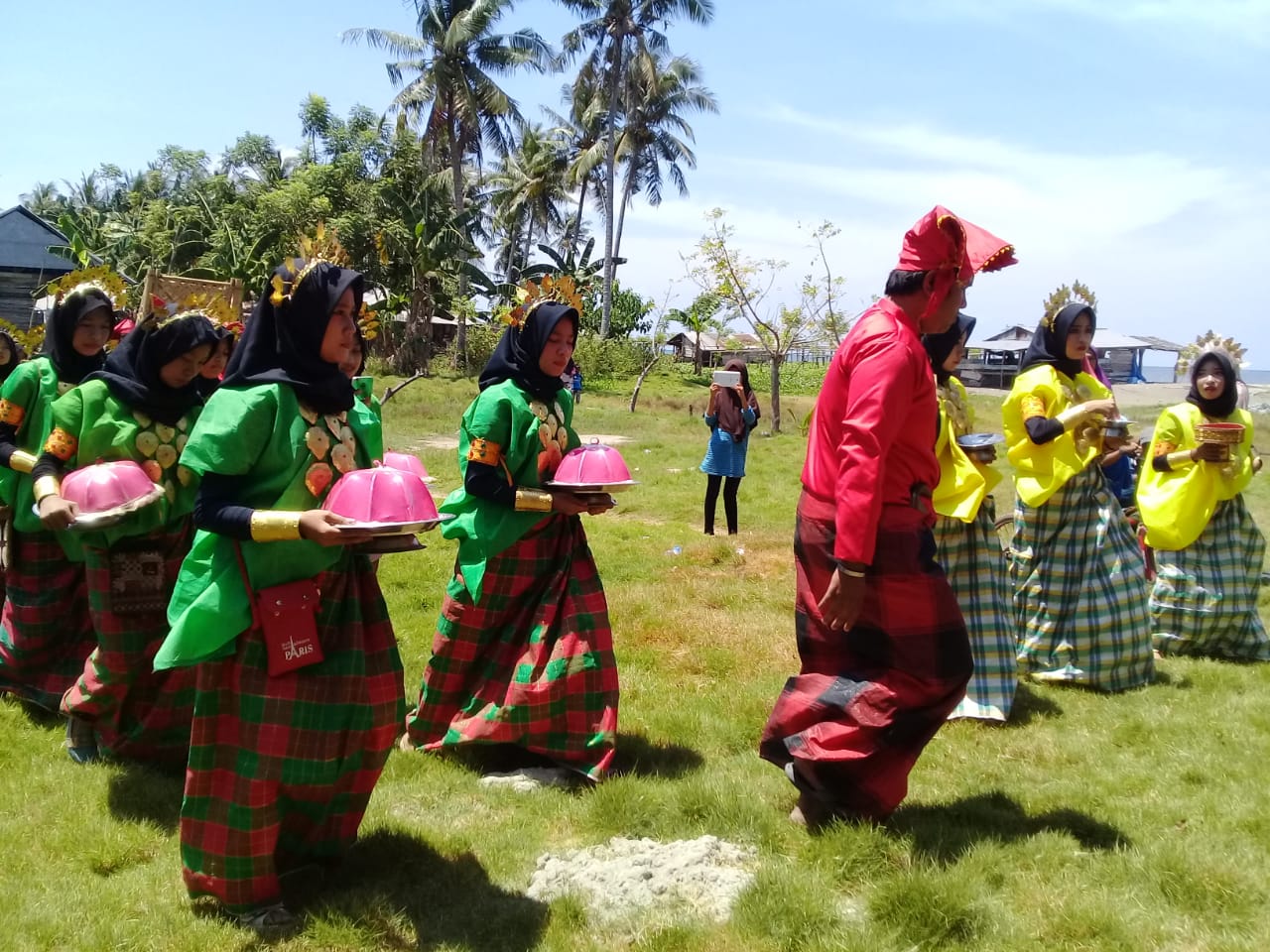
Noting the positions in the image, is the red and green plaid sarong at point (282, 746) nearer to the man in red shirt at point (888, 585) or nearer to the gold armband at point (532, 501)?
the gold armband at point (532, 501)

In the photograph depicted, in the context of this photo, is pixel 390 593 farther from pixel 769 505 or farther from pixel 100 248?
pixel 100 248

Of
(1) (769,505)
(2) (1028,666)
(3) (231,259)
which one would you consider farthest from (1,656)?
(3) (231,259)

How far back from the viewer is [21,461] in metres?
5.04

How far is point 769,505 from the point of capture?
13359 mm

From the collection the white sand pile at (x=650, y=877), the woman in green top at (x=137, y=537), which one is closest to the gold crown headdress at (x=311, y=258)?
the woman in green top at (x=137, y=537)

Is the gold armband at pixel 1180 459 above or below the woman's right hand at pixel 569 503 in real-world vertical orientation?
above

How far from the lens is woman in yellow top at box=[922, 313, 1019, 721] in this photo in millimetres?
5449

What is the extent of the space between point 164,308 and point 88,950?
263 cm

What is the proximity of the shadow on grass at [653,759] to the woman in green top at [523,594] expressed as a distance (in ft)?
0.66

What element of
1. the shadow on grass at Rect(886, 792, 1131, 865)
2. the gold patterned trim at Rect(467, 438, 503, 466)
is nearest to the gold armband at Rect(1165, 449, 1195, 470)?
the shadow on grass at Rect(886, 792, 1131, 865)

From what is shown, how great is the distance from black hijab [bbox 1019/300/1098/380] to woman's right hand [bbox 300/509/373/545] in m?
4.63

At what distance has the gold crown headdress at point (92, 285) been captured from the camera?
5.18m

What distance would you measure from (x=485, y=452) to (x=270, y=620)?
5.21ft

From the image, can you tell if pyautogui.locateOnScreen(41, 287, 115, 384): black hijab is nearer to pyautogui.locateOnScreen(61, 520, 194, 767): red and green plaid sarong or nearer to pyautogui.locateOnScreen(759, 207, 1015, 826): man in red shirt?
pyautogui.locateOnScreen(61, 520, 194, 767): red and green plaid sarong
